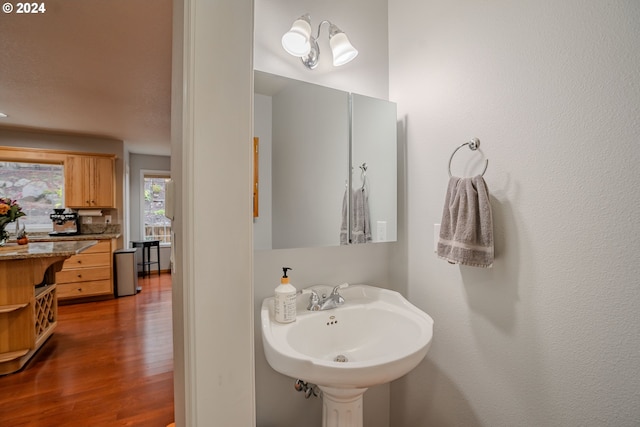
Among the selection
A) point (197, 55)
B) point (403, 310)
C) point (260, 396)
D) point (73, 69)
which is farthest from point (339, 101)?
point (73, 69)

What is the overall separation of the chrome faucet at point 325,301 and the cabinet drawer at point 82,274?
4329mm

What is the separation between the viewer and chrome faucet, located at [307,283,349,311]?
1242mm

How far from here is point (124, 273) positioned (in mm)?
4324

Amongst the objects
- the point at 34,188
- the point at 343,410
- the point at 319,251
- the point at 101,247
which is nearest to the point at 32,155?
the point at 34,188

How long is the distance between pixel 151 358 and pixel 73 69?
2.62 m

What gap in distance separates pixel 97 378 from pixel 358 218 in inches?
98.3

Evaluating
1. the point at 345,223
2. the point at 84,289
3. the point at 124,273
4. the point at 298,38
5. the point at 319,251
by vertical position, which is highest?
the point at 298,38

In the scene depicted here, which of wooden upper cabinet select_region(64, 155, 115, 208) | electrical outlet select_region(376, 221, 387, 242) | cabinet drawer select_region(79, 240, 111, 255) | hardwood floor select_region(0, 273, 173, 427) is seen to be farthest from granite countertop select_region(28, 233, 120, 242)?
electrical outlet select_region(376, 221, 387, 242)

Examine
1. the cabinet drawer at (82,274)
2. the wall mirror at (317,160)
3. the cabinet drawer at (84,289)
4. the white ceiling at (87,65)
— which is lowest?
the cabinet drawer at (84,289)

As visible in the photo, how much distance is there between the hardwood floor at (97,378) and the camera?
183cm

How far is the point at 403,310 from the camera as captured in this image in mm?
1261

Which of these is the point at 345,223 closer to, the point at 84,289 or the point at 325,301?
the point at 325,301

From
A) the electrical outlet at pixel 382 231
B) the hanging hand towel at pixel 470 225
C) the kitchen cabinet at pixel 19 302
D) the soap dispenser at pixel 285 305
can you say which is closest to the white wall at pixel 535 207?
the hanging hand towel at pixel 470 225

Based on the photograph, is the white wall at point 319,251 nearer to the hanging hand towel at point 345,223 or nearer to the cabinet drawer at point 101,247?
the hanging hand towel at point 345,223
